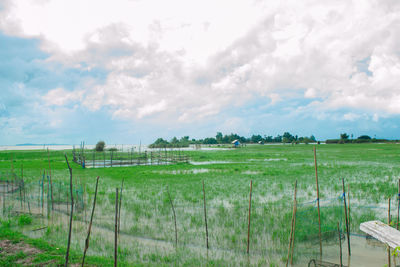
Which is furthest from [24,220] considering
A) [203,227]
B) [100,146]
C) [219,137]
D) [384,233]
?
[219,137]

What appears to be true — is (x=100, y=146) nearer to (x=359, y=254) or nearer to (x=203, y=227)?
(x=203, y=227)

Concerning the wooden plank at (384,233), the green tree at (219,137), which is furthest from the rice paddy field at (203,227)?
the green tree at (219,137)

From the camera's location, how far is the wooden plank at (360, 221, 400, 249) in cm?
297

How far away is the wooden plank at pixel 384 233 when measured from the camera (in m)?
2.97

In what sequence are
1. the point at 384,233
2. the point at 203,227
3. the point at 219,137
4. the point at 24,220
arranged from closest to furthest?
1. the point at 384,233
2. the point at 203,227
3. the point at 24,220
4. the point at 219,137

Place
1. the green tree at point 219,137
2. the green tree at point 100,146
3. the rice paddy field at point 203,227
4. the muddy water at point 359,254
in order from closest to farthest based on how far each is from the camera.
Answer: the muddy water at point 359,254 → the rice paddy field at point 203,227 → the green tree at point 100,146 → the green tree at point 219,137

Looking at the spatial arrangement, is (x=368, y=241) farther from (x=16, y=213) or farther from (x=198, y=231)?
(x=16, y=213)

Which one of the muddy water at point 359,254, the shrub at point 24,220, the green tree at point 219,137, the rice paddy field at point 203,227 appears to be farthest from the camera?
Answer: the green tree at point 219,137

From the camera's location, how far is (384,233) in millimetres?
3127

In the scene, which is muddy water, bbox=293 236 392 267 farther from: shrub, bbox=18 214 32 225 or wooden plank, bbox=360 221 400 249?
shrub, bbox=18 214 32 225

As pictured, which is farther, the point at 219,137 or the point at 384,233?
the point at 219,137

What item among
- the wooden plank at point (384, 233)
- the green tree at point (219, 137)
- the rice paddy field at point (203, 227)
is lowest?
the rice paddy field at point (203, 227)

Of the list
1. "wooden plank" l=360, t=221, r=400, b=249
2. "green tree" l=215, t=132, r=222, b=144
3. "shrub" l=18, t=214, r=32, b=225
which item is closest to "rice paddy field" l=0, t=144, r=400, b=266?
"shrub" l=18, t=214, r=32, b=225

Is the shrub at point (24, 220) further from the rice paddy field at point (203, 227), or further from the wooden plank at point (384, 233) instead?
the wooden plank at point (384, 233)
